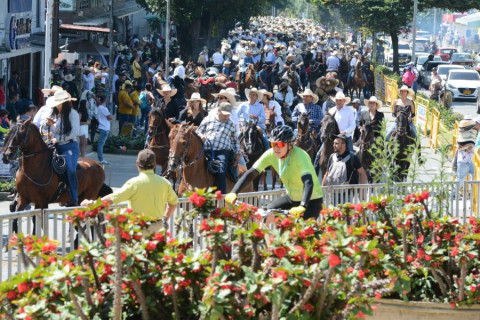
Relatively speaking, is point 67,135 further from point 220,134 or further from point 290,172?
point 290,172

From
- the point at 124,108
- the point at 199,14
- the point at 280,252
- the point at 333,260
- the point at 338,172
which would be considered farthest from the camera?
the point at 199,14

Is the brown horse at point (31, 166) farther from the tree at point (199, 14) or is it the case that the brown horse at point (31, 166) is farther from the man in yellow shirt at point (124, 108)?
the tree at point (199, 14)

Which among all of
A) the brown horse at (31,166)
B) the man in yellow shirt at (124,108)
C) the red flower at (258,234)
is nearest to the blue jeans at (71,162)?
the brown horse at (31,166)

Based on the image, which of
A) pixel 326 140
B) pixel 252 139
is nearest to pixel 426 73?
pixel 252 139

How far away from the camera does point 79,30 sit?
3494cm

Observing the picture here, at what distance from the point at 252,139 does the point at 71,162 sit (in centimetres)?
548

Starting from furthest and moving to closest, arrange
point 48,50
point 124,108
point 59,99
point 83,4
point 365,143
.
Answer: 1. point 83,4
2. point 124,108
3. point 48,50
4. point 365,143
5. point 59,99

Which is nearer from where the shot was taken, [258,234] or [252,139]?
[258,234]

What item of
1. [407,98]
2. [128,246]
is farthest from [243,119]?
Answer: [128,246]

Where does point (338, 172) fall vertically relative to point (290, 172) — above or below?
below

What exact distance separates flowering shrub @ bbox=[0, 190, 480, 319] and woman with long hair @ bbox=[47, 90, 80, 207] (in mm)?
7464

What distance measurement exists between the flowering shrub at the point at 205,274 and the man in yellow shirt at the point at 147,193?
233 centimetres

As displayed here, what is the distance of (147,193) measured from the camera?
1093 centimetres

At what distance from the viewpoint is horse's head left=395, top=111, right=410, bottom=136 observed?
68.9ft
